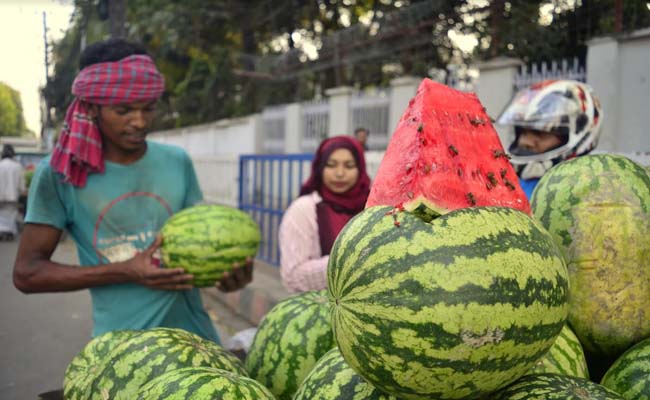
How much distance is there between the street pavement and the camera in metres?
5.27

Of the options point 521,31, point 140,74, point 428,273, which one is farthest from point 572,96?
point 521,31

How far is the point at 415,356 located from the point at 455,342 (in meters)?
0.08

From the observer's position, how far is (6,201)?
14.0m

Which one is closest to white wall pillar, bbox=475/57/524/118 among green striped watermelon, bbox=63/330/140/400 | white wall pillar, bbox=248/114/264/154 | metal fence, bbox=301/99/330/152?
metal fence, bbox=301/99/330/152

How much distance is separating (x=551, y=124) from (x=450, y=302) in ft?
8.48

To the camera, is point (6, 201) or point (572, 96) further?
point (6, 201)

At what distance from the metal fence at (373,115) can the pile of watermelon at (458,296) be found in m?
10.6

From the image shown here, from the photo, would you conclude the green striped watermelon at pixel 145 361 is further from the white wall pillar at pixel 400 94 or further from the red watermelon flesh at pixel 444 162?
the white wall pillar at pixel 400 94

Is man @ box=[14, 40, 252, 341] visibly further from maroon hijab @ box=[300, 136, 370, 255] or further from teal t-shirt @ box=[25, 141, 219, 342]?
maroon hijab @ box=[300, 136, 370, 255]

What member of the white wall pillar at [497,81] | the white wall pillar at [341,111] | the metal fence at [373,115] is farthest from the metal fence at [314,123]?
the white wall pillar at [497,81]

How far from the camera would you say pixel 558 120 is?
3125 mm

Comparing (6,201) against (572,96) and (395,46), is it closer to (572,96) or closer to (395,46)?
(395,46)

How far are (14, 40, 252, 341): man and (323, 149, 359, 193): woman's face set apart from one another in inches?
48.4

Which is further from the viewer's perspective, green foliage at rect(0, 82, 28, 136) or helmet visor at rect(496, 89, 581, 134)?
green foliage at rect(0, 82, 28, 136)
